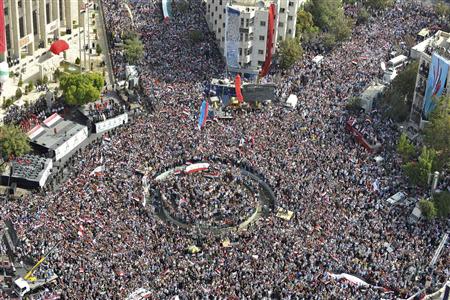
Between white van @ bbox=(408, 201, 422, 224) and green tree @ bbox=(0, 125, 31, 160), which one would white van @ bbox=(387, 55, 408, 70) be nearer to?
white van @ bbox=(408, 201, 422, 224)

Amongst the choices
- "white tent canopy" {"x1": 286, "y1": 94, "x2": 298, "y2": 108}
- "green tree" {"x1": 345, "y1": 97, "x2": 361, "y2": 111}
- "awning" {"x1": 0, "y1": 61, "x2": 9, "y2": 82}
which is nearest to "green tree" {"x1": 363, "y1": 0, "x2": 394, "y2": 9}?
"green tree" {"x1": 345, "y1": 97, "x2": 361, "y2": 111}

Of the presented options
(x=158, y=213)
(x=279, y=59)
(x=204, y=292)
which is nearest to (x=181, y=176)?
(x=158, y=213)

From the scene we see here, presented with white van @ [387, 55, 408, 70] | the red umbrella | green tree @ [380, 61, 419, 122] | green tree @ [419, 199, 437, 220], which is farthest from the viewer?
white van @ [387, 55, 408, 70]

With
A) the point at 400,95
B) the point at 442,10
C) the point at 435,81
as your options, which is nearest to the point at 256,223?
the point at 400,95

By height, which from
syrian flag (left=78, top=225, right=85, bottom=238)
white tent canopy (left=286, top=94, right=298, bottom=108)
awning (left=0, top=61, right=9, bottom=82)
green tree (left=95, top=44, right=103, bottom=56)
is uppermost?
awning (left=0, top=61, right=9, bottom=82)

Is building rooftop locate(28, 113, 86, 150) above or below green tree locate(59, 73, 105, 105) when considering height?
below

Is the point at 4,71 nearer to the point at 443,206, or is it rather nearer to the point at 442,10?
the point at 443,206

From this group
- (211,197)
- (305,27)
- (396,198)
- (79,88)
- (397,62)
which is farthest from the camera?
(305,27)

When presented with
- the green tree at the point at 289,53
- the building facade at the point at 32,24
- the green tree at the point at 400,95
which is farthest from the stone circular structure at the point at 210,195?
the building facade at the point at 32,24
